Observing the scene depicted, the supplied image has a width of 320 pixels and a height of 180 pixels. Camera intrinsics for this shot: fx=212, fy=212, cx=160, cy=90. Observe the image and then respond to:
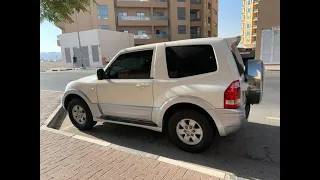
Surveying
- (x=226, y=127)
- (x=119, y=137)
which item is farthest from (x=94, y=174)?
(x=226, y=127)

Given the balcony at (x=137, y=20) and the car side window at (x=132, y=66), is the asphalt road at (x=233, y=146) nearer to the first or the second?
the car side window at (x=132, y=66)

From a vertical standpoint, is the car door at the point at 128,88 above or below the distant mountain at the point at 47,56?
below

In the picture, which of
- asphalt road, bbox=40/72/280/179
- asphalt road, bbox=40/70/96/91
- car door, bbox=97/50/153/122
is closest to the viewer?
asphalt road, bbox=40/72/280/179

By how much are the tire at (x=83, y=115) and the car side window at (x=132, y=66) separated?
0.99 metres

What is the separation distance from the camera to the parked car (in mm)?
3260

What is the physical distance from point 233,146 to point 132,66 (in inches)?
93.6

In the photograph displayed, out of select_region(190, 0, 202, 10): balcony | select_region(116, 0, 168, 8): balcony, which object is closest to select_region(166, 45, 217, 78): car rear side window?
select_region(116, 0, 168, 8): balcony

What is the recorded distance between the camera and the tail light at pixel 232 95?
10.4 feet

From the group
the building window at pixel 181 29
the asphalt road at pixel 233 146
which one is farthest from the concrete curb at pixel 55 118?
the building window at pixel 181 29


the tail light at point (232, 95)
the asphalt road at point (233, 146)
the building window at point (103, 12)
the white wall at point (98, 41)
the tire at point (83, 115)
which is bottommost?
the asphalt road at point (233, 146)

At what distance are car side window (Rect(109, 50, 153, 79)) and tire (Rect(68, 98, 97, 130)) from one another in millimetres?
988

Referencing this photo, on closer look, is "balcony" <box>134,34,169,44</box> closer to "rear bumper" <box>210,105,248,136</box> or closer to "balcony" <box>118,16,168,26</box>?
"balcony" <box>118,16,168,26</box>
